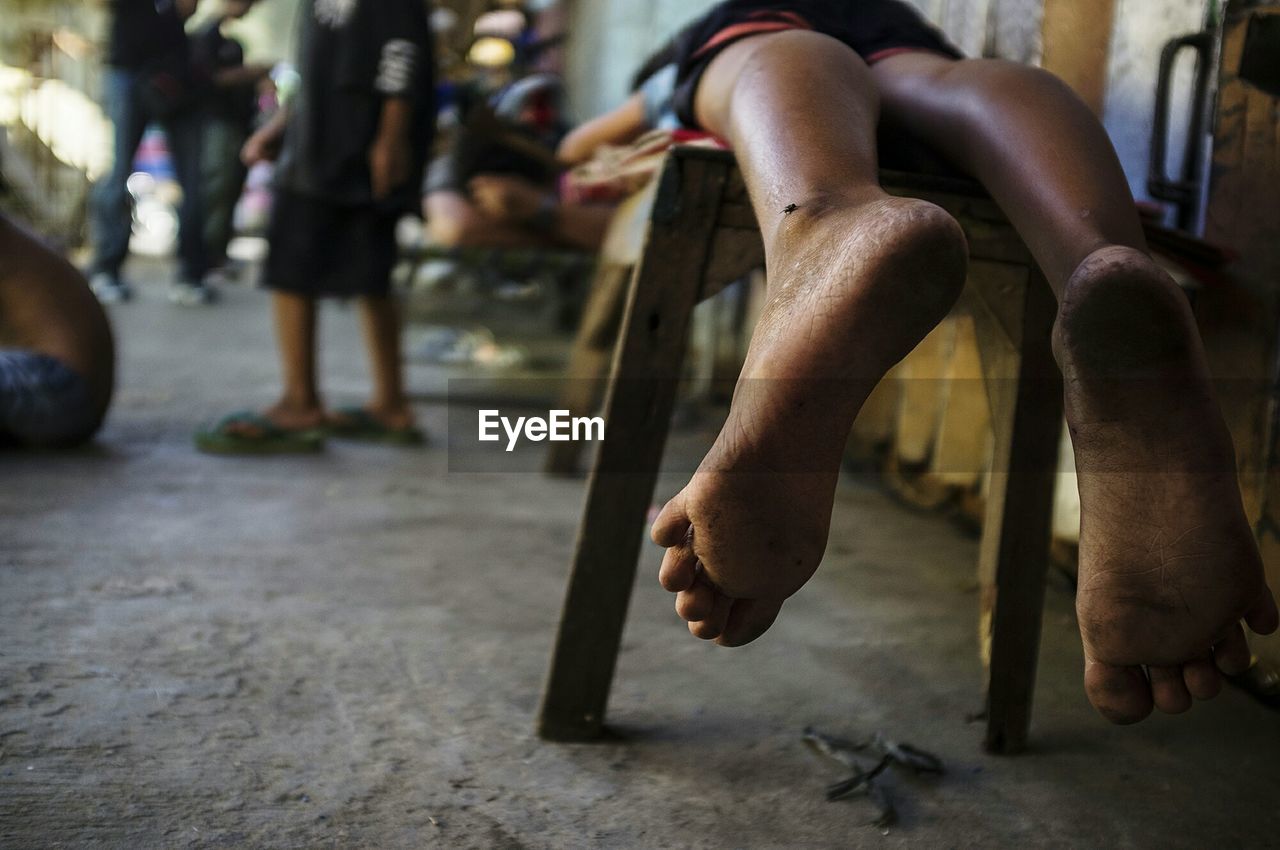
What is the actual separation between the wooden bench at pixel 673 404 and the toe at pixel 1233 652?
34cm

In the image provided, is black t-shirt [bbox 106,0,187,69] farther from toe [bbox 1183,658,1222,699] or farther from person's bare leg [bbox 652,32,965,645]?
toe [bbox 1183,658,1222,699]

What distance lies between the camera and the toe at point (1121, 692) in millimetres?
819

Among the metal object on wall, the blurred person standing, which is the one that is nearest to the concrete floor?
the metal object on wall

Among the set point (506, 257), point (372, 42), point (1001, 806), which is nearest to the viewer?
point (1001, 806)

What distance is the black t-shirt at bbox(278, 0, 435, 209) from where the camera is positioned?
8.25ft

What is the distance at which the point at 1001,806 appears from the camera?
1.02 meters

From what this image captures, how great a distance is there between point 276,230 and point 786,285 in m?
2.01

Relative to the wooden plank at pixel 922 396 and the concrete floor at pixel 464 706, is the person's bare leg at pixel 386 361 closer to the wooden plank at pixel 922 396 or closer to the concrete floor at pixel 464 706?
the concrete floor at pixel 464 706

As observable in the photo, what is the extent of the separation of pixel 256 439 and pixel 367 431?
31 centimetres

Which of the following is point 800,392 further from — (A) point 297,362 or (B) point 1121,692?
(A) point 297,362

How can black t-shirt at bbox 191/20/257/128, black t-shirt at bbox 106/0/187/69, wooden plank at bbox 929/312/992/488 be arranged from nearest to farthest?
1. wooden plank at bbox 929/312/992/488
2. black t-shirt at bbox 106/0/187/69
3. black t-shirt at bbox 191/20/257/128

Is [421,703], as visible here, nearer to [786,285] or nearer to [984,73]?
[786,285]

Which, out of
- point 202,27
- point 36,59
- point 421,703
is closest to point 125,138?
point 202,27

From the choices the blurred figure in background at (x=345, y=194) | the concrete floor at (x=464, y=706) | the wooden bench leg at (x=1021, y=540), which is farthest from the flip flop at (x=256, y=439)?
the wooden bench leg at (x=1021, y=540)
